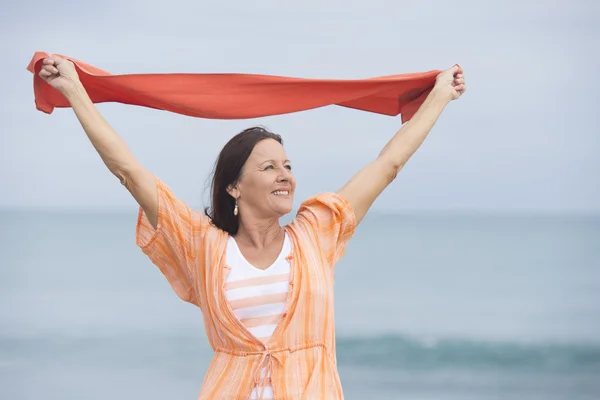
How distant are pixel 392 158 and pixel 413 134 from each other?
0.33 ft

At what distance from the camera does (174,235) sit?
273 centimetres

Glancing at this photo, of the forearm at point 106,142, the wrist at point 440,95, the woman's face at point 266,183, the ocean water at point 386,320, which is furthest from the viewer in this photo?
the ocean water at point 386,320

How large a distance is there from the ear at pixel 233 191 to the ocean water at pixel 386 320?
150 inches

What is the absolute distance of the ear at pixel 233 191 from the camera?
9.32ft

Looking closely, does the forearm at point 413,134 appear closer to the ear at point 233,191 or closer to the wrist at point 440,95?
the wrist at point 440,95

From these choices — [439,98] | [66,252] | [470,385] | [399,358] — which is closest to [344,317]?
[399,358]

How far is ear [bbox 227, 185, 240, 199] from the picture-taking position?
284 cm

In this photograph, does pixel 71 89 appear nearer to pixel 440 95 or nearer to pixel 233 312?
pixel 233 312

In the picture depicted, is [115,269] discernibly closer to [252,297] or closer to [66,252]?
[66,252]

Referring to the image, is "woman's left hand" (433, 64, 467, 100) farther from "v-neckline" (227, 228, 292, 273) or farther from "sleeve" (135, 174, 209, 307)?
"sleeve" (135, 174, 209, 307)

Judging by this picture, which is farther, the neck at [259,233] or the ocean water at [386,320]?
the ocean water at [386,320]

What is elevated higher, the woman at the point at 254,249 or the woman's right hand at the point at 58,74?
the woman's right hand at the point at 58,74

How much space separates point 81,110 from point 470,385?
490 centimetres


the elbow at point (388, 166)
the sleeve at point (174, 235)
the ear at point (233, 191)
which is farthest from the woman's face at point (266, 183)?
the elbow at point (388, 166)
